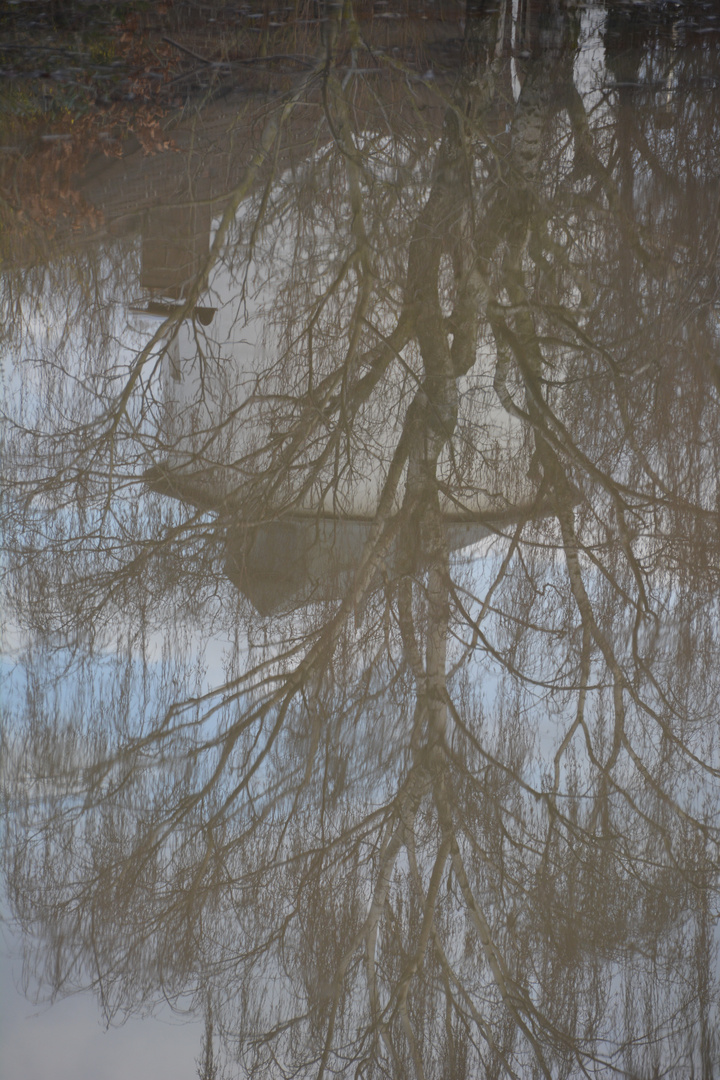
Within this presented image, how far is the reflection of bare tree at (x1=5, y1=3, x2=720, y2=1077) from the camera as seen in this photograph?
1212 mm

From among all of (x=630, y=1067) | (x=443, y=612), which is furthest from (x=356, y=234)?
(x=630, y=1067)

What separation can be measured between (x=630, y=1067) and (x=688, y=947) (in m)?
0.19

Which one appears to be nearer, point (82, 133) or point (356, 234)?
point (356, 234)

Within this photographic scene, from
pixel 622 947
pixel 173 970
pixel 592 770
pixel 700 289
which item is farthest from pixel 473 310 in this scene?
pixel 173 970

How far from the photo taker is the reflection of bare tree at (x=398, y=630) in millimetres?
1212

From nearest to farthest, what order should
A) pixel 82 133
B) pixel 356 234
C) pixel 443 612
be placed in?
pixel 443 612, pixel 356 234, pixel 82 133

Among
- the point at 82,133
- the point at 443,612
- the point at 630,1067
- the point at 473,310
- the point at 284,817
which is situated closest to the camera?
the point at 630,1067

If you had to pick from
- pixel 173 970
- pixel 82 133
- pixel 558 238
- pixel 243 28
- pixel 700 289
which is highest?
pixel 243 28

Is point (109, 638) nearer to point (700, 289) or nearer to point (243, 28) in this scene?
point (700, 289)

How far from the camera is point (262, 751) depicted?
134 centimetres

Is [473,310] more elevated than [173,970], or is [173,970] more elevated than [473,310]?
[473,310]

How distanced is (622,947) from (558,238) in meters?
1.38

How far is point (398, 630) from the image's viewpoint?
1437mm

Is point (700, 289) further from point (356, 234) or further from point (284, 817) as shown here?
point (284, 817)
